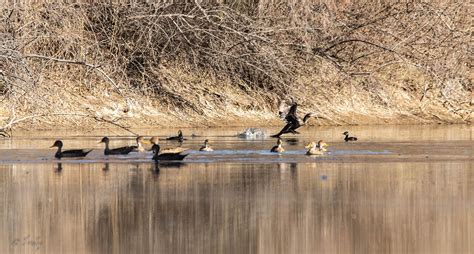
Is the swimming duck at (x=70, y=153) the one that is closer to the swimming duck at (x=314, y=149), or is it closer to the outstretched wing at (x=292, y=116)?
the swimming duck at (x=314, y=149)

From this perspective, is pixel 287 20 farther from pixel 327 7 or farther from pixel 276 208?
pixel 276 208

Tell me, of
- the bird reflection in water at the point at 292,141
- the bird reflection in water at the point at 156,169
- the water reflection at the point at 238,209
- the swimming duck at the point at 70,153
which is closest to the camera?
the water reflection at the point at 238,209

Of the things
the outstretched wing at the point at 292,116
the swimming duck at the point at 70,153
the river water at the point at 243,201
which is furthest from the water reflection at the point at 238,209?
the outstretched wing at the point at 292,116

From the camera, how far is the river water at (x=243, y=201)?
9.56 metres

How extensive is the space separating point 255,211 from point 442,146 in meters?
8.32

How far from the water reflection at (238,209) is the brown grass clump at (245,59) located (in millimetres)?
8353

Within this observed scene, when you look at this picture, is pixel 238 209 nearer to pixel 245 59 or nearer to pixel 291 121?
pixel 291 121

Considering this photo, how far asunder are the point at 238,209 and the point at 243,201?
0.64 metres

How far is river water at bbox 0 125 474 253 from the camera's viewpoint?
31.4 ft

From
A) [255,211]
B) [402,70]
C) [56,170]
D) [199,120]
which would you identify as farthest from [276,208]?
[402,70]

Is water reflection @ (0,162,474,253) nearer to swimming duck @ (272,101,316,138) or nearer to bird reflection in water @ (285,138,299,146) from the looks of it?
bird reflection in water @ (285,138,299,146)

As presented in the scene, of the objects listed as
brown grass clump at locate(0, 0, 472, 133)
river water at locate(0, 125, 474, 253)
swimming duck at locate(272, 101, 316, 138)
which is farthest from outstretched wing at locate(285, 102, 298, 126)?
brown grass clump at locate(0, 0, 472, 133)

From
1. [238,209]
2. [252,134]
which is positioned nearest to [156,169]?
[238,209]

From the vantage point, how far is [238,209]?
11.3 metres
